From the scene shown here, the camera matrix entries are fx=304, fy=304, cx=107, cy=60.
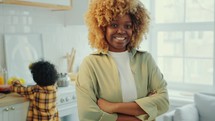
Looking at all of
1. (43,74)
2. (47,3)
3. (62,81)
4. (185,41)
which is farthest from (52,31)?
(185,41)

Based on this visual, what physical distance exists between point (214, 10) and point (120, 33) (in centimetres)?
217

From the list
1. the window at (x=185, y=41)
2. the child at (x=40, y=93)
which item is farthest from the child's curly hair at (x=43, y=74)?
the window at (x=185, y=41)

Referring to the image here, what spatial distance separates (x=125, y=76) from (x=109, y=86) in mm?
96

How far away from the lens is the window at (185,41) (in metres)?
3.31

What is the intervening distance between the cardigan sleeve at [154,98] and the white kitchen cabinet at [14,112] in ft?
4.07

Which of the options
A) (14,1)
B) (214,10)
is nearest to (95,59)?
(14,1)

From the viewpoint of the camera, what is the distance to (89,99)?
1.37 m

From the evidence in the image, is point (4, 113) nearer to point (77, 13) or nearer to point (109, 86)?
point (109, 86)

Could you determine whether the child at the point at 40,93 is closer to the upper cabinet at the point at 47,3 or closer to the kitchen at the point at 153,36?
the kitchen at the point at 153,36

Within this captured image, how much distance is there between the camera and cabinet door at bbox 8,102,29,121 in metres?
Result: 2.29

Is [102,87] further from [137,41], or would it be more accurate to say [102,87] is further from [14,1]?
[14,1]

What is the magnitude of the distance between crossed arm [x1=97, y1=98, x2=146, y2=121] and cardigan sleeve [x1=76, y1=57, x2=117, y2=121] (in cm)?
2

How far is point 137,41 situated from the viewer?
4.89ft

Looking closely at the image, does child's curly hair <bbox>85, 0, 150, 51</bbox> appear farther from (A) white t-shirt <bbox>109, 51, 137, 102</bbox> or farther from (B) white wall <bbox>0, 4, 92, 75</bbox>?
(B) white wall <bbox>0, 4, 92, 75</bbox>
